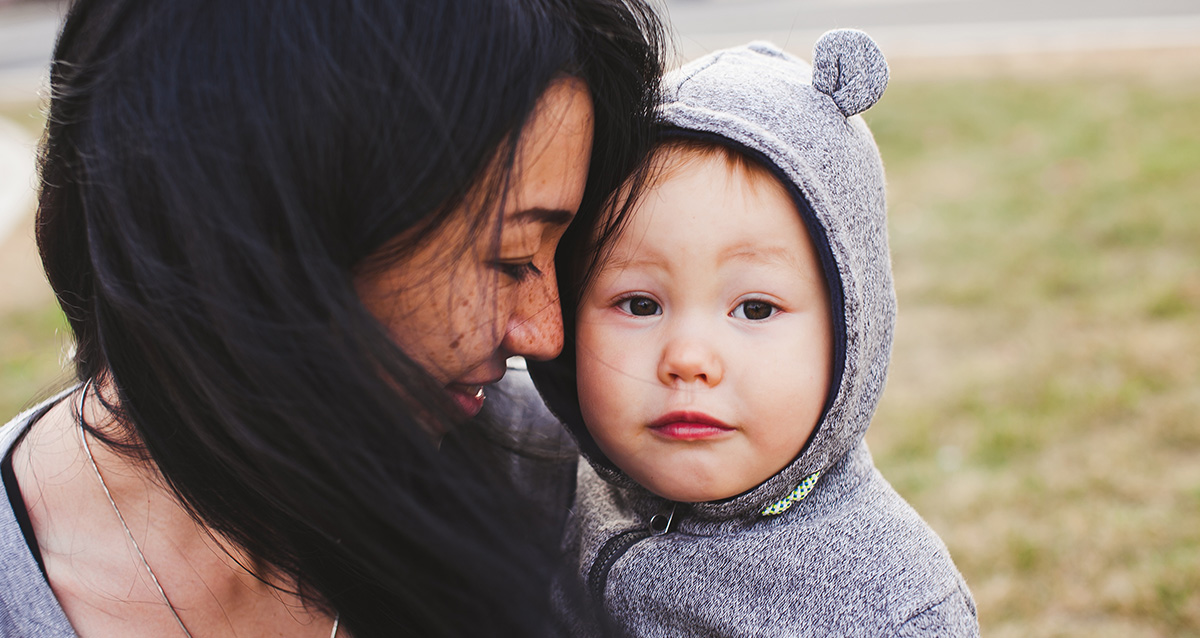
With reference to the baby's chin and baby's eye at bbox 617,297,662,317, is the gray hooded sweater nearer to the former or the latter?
the baby's chin

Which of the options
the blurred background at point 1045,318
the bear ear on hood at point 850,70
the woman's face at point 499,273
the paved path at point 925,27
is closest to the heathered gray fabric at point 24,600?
the blurred background at point 1045,318

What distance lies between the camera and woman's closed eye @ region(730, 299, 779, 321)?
138 cm

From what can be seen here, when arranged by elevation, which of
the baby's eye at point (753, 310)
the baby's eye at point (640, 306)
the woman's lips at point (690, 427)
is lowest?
the woman's lips at point (690, 427)

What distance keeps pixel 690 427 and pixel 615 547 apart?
35cm

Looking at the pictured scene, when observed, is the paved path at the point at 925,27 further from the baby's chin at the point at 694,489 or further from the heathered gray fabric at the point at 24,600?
the heathered gray fabric at the point at 24,600

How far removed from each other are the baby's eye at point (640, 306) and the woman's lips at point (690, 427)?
16 centimetres

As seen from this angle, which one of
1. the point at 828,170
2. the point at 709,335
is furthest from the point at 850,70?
the point at 709,335

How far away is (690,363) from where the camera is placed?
4.33ft

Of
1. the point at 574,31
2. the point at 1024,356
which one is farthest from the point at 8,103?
the point at 574,31

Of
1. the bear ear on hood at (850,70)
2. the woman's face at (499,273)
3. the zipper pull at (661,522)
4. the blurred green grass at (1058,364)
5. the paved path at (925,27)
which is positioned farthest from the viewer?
the paved path at (925,27)

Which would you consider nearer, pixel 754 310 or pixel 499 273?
pixel 499 273

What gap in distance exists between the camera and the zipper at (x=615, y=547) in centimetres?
160

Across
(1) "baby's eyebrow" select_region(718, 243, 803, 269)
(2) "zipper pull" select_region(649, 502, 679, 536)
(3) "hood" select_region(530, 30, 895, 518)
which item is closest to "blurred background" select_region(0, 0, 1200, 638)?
(3) "hood" select_region(530, 30, 895, 518)

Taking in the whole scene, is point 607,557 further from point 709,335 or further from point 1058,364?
point 1058,364
